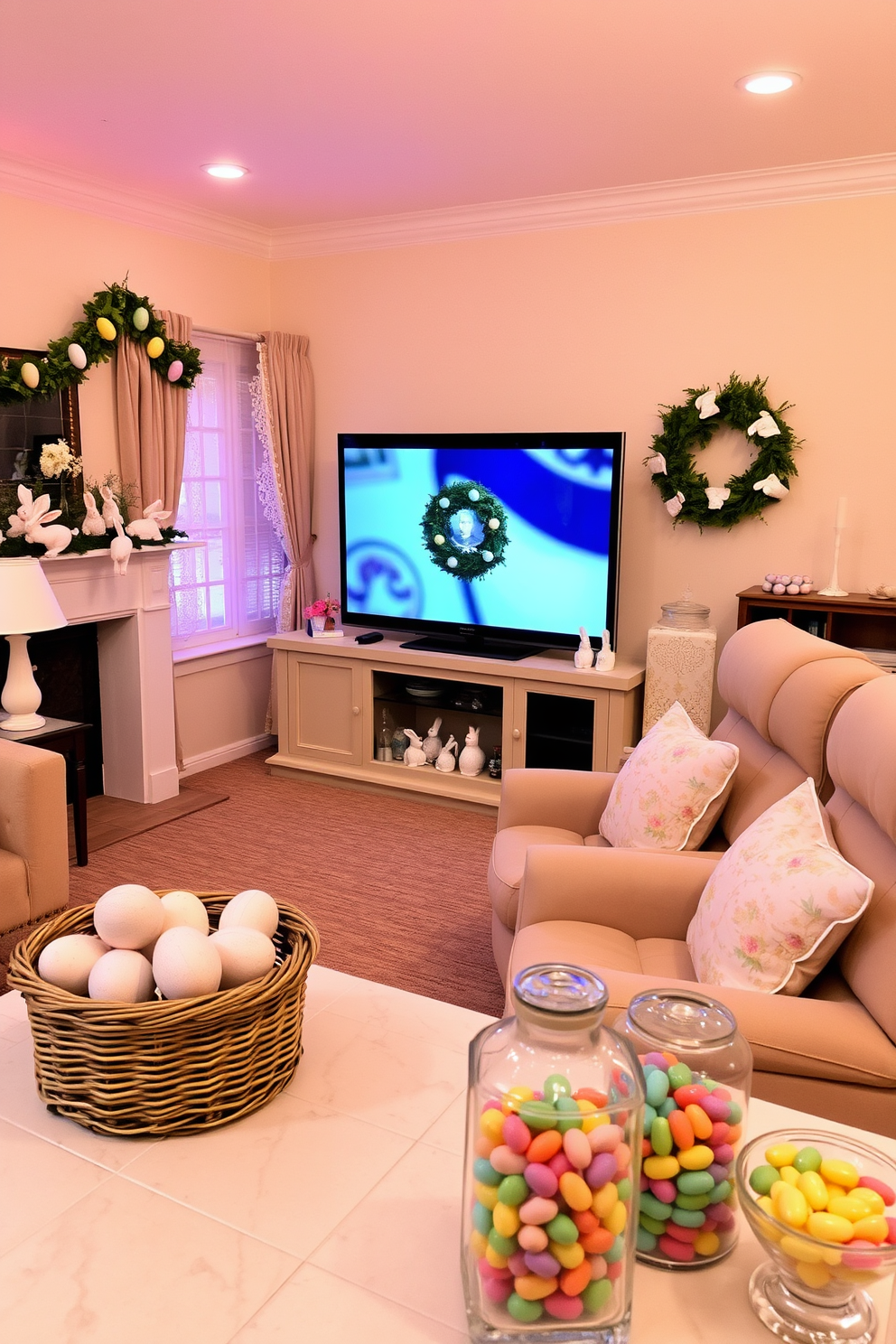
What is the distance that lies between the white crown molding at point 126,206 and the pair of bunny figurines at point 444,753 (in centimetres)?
261

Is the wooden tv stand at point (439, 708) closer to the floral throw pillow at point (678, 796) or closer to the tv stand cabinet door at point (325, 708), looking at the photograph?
the tv stand cabinet door at point (325, 708)

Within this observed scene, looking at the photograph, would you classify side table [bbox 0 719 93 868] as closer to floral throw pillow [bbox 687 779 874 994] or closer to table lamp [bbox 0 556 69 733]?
table lamp [bbox 0 556 69 733]

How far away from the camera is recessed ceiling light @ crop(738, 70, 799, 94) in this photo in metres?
3.12

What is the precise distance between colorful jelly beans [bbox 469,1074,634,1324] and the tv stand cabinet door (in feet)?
13.7

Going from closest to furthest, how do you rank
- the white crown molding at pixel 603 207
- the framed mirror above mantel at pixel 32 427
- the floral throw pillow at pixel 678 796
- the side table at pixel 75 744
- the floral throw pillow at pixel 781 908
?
the floral throw pillow at pixel 781 908 < the floral throw pillow at pixel 678 796 < the side table at pixel 75 744 < the white crown molding at pixel 603 207 < the framed mirror above mantel at pixel 32 427

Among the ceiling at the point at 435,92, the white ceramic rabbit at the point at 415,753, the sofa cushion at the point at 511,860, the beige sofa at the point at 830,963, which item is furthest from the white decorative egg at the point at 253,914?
the white ceramic rabbit at the point at 415,753

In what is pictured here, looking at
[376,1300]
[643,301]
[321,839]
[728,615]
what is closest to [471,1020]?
[376,1300]

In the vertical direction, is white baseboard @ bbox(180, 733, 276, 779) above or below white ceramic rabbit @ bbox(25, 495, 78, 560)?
below

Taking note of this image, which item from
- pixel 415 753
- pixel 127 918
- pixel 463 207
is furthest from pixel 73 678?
pixel 127 918

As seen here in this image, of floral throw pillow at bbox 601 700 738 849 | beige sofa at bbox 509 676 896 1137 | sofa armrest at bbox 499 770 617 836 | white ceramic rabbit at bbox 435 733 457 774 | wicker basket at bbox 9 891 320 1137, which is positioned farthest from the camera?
white ceramic rabbit at bbox 435 733 457 774

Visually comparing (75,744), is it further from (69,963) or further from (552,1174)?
(552,1174)

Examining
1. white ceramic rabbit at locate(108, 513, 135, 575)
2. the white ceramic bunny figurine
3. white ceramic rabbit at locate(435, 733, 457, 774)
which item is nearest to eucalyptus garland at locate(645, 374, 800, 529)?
the white ceramic bunny figurine

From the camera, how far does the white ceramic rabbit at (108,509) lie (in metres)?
4.40

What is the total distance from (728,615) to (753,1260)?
3772 mm
